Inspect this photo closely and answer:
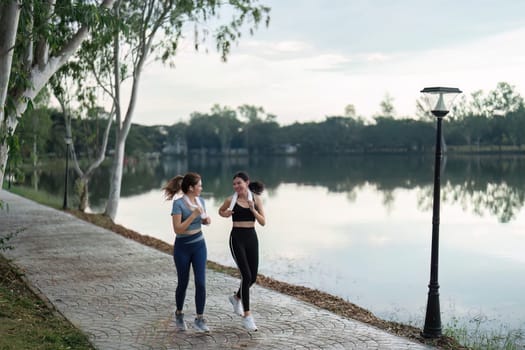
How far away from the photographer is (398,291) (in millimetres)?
11664

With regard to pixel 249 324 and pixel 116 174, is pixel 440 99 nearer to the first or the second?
pixel 249 324

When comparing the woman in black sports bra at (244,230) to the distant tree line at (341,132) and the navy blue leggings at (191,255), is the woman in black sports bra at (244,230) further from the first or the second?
the distant tree line at (341,132)

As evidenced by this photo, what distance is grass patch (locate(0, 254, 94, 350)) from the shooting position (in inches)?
241

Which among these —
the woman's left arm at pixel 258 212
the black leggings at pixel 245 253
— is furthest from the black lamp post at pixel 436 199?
the black leggings at pixel 245 253

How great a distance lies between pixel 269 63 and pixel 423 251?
21.2 meters

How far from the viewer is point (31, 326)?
22.2 ft

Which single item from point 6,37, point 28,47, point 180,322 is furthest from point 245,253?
point 28,47

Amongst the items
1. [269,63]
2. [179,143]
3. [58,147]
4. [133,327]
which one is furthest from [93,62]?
[179,143]

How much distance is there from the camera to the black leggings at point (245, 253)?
669 cm

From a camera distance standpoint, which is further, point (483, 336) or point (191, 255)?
point (483, 336)

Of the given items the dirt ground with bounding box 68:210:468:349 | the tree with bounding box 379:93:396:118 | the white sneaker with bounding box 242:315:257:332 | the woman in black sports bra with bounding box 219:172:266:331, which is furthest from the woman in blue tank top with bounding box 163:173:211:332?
the tree with bounding box 379:93:396:118

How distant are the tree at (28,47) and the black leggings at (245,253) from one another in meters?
3.36

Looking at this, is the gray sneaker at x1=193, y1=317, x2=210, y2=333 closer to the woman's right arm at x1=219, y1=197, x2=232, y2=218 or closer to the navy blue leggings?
the navy blue leggings

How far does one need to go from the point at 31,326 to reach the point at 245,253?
8.48 ft
